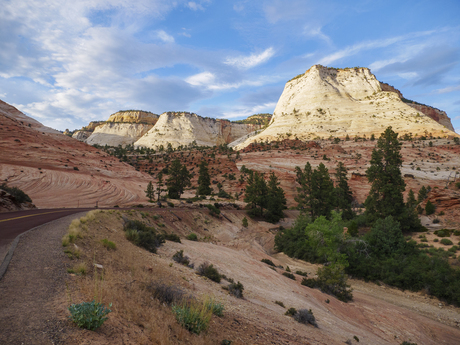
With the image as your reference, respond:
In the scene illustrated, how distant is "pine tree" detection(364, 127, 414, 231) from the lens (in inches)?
1174

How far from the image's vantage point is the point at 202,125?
468ft

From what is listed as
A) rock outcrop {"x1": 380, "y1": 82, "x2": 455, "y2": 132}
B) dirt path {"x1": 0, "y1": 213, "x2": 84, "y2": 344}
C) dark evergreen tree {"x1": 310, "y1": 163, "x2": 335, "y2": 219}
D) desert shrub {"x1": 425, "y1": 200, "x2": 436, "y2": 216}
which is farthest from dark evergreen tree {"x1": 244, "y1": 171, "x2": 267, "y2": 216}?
rock outcrop {"x1": 380, "y1": 82, "x2": 455, "y2": 132}

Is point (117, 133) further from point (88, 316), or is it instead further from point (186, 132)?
point (88, 316)

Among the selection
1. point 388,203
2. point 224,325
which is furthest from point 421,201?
point 224,325

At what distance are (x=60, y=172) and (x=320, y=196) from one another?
135ft

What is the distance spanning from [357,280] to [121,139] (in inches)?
5533

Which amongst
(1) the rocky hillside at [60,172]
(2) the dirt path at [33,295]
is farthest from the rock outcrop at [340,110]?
(2) the dirt path at [33,295]

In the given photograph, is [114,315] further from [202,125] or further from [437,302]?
[202,125]

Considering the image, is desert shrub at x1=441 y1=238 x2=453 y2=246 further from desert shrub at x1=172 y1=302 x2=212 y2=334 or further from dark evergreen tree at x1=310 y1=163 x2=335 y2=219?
desert shrub at x1=172 y1=302 x2=212 y2=334

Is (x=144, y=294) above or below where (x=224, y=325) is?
above

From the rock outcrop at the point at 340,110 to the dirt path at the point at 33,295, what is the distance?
88.0 meters

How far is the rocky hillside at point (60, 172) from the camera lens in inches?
1262

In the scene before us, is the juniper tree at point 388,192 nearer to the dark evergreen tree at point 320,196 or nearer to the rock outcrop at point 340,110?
the dark evergreen tree at point 320,196

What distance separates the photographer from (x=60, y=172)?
124ft
